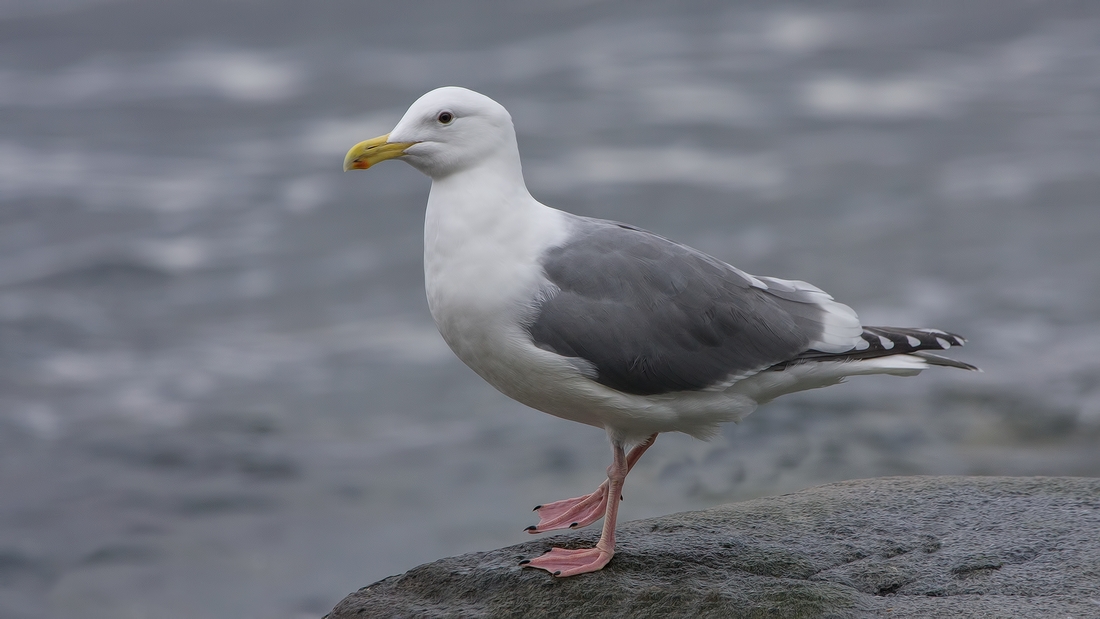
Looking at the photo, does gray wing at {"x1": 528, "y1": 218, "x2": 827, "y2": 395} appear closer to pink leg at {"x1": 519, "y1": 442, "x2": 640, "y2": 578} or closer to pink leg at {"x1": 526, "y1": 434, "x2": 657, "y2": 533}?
pink leg at {"x1": 519, "y1": 442, "x2": 640, "y2": 578}

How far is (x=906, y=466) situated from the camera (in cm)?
972

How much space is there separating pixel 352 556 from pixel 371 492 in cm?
114

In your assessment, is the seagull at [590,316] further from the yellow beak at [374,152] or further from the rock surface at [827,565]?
the rock surface at [827,565]

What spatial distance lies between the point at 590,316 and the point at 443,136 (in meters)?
1.03

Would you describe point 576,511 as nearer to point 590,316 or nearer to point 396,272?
point 590,316

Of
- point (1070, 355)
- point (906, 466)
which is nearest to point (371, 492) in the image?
point (906, 466)

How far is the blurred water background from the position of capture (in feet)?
31.3

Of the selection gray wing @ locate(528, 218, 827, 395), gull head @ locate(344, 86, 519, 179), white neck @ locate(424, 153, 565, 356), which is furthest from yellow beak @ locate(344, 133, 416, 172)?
gray wing @ locate(528, 218, 827, 395)

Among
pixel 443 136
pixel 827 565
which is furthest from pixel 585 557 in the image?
pixel 443 136

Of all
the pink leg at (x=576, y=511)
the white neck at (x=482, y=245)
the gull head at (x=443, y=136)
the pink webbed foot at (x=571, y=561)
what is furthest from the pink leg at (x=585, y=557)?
the gull head at (x=443, y=136)

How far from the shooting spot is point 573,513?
5.95 metres

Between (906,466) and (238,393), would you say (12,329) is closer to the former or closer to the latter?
(238,393)

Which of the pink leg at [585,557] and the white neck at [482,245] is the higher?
the white neck at [482,245]

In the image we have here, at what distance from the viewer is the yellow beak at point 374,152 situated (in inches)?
197
